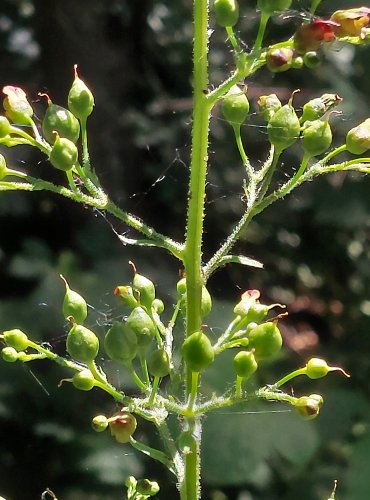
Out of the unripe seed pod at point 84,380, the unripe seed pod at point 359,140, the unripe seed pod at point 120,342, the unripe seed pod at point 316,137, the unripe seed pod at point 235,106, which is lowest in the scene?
the unripe seed pod at point 84,380

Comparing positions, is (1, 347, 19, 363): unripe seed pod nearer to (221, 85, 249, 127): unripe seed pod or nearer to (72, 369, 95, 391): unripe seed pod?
(72, 369, 95, 391): unripe seed pod

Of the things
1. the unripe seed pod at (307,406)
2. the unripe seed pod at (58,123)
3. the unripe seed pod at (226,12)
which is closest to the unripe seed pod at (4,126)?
the unripe seed pod at (58,123)

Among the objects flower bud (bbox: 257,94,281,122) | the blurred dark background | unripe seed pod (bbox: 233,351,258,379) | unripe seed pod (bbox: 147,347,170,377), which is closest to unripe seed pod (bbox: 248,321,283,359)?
unripe seed pod (bbox: 233,351,258,379)

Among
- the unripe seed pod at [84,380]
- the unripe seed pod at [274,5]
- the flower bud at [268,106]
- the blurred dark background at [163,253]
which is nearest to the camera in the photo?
the unripe seed pod at [274,5]

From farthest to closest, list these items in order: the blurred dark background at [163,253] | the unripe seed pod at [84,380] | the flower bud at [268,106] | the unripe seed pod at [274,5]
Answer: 1. the blurred dark background at [163,253]
2. the flower bud at [268,106]
3. the unripe seed pod at [84,380]
4. the unripe seed pod at [274,5]

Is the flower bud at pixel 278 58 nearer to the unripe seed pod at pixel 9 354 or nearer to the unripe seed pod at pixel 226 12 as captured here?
the unripe seed pod at pixel 226 12

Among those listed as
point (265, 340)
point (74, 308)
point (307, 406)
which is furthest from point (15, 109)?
point (307, 406)

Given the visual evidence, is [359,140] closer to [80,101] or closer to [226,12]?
[226,12]
